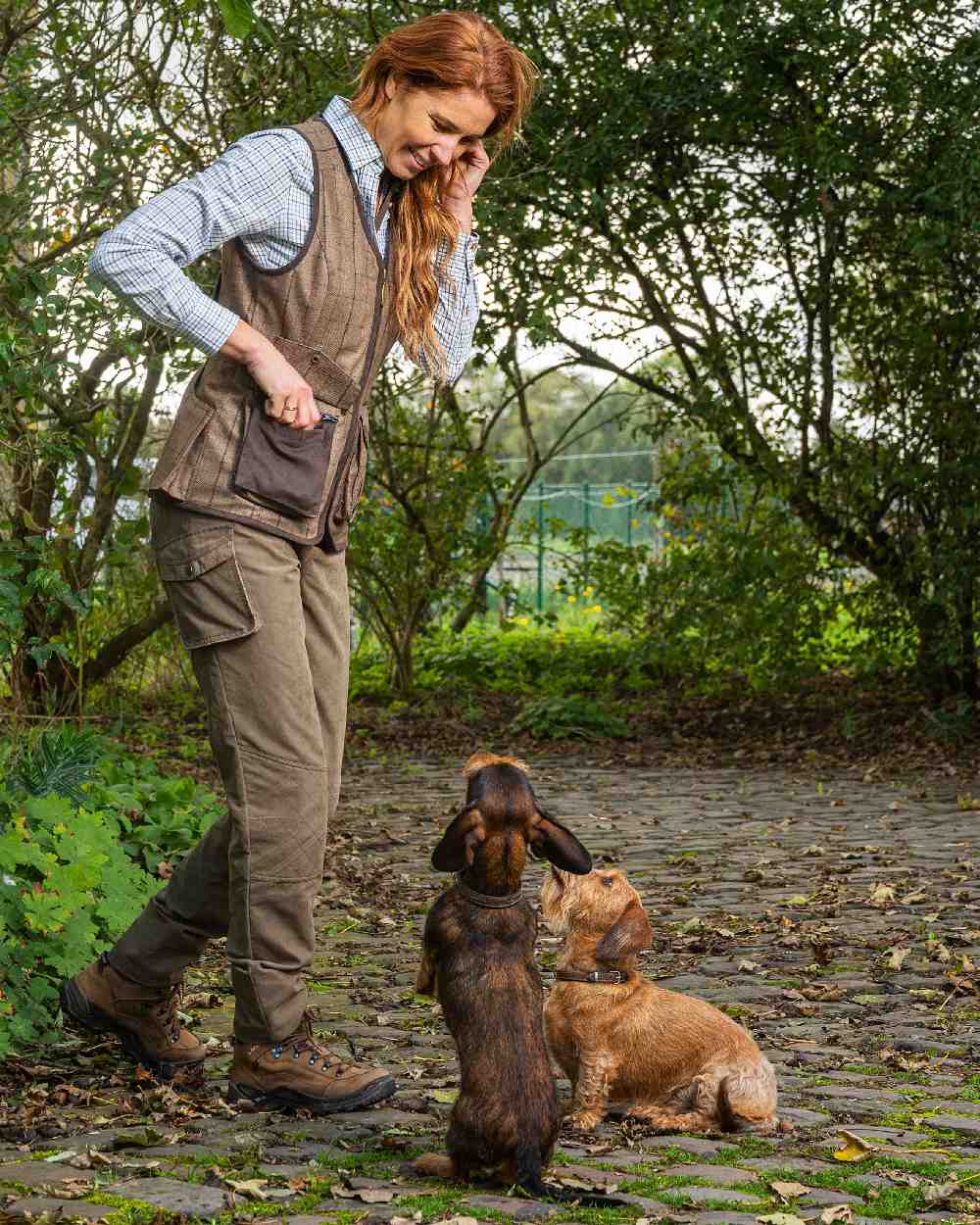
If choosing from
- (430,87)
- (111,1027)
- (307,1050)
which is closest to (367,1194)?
(307,1050)

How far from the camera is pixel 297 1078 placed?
4191 millimetres

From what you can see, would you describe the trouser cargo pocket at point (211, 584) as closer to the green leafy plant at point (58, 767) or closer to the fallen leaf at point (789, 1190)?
the fallen leaf at point (789, 1190)

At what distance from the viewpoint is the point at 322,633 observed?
4.35m

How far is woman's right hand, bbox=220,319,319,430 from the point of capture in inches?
152

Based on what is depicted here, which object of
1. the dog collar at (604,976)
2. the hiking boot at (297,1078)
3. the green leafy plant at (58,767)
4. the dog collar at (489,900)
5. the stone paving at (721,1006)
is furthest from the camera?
the green leafy plant at (58,767)

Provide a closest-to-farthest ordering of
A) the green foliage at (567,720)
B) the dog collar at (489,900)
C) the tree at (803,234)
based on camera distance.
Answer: the dog collar at (489,900) < the tree at (803,234) < the green foliage at (567,720)

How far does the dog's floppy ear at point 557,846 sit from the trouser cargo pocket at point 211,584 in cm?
88

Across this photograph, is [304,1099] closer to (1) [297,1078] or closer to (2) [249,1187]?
(1) [297,1078]

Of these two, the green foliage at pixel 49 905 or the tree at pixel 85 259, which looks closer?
the green foliage at pixel 49 905

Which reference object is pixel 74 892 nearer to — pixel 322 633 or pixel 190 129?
pixel 322 633

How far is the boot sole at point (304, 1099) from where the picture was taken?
421 cm

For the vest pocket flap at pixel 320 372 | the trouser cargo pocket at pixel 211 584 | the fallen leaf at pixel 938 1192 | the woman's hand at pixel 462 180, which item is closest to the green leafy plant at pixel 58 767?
the trouser cargo pocket at pixel 211 584

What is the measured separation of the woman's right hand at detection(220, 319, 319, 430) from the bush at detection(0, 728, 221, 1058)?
2.03 metres

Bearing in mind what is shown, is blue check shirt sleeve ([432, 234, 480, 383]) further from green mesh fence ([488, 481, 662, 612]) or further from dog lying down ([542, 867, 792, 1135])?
green mesh fence ([488, 481, 662, 612])
